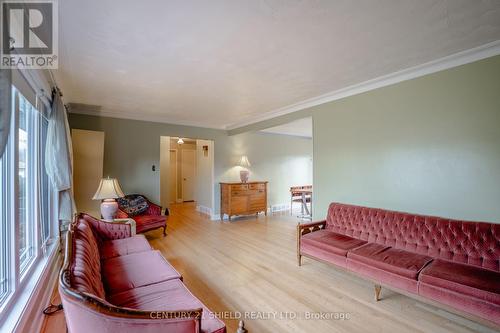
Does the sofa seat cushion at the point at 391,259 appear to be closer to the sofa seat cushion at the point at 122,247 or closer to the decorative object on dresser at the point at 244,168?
the sofa seat cushion at the point at 122,247

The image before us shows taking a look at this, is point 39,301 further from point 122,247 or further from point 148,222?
point 148,222

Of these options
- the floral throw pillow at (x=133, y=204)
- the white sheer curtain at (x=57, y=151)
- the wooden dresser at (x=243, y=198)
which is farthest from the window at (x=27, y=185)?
the wooden dresser at (x=243, y=198)

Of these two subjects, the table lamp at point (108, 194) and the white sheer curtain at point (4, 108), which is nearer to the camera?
the white sheer curtain at point (4, 108)

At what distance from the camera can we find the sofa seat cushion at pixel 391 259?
216cm

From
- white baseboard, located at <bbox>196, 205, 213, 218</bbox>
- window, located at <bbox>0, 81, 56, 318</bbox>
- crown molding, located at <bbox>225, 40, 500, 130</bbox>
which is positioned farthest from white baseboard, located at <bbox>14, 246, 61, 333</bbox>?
crown molding, located at <bbox>225, 40, 500, 130</bbox>

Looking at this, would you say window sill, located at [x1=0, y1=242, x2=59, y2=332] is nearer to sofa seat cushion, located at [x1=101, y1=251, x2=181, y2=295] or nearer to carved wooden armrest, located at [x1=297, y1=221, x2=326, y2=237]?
sofa seat cushion, located at [x1=101, y1=251, x2=181, y2=295]

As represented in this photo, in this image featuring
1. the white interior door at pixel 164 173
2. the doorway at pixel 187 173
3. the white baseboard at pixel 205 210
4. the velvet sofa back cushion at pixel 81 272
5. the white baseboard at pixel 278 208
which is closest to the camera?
the velvet sofa back cushion at pixel 81 272

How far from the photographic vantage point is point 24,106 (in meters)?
2.26

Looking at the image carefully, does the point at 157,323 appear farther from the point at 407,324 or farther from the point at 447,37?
the point at 447,37

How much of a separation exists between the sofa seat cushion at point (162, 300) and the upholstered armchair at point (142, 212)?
267 centimetres

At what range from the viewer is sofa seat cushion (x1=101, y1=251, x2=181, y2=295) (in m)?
1.77

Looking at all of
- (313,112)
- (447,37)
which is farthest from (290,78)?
(447,37)

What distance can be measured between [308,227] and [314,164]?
1.17m
